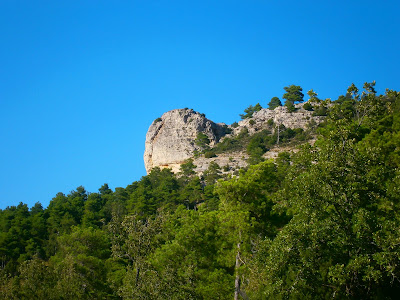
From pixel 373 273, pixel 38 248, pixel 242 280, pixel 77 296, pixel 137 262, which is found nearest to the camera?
pixel 373 273

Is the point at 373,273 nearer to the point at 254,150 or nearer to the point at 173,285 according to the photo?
the point at 173,285

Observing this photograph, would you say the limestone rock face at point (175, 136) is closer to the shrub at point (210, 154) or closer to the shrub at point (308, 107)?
the shrub at point (210, 154)

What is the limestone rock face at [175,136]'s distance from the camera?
100m

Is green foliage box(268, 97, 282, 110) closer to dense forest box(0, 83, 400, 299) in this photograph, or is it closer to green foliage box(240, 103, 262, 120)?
green foliage box(240, 103, 262, 120)

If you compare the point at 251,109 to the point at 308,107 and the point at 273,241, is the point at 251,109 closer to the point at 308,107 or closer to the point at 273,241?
the point at 308,107

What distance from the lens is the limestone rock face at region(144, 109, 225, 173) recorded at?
329 ft

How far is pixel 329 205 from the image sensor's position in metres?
19.5

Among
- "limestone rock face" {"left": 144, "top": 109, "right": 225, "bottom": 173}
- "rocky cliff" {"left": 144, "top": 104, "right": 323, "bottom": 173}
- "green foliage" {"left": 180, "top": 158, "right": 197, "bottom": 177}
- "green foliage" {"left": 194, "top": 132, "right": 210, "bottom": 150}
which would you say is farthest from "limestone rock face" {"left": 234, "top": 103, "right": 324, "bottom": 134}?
"green foliage" {"left": 180, "top": 158, "right": 197, "bottom": 177}

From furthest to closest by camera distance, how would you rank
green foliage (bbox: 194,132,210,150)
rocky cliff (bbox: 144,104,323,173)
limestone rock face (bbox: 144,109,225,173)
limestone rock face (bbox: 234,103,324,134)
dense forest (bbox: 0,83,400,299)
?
limestone rock face (bbox: 144,109,225,173) < green foliage (bbox: 194,132,210,150) < rocky cliff (bbox: 144,104,323,173) < limestone rock face (bbox: 234,103,324,134) < dense forest (bbox: 0,83,400,299)

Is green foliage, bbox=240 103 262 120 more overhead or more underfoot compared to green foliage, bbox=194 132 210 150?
more overhead

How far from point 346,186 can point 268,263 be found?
4216 mm

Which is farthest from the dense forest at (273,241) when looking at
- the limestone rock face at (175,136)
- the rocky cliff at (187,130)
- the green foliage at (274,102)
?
the green foliage at (274,102)

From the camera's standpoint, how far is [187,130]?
104375 mm

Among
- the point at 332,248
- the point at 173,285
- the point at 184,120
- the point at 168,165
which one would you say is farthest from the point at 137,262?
the point at 184,120
